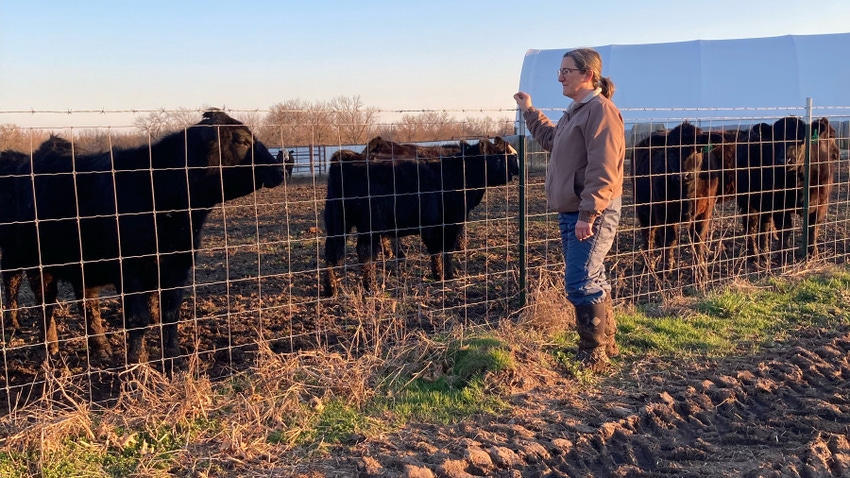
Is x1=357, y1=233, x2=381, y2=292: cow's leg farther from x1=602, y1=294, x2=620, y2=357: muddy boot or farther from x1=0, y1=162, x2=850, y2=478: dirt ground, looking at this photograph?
x1=602, y1=294, x2=620, y2=357: muddy boot

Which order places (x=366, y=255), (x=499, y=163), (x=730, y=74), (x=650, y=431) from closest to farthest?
(x=650, y=431) → (x=366, y=255) → (x=499, y=163) → (x=730, y=74)

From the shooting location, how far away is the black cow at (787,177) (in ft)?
31.1


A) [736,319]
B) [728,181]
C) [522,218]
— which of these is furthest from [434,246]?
Result: [728,181]

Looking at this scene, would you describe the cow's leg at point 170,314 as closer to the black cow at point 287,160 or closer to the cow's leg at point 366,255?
the black cow at point 287,160

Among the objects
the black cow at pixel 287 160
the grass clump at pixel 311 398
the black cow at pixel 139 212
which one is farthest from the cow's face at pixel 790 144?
the black cow at pixel 139 212

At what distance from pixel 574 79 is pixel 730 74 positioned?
27980 mm

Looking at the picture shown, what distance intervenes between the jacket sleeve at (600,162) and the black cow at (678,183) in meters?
4.75

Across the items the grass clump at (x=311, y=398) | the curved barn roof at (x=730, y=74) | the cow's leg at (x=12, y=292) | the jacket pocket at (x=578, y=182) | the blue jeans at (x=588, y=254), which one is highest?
the curved barn roof at (x=730, y=74)

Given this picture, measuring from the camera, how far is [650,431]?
420 cm

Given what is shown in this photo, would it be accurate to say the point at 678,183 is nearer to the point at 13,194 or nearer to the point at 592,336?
the point at 592,336

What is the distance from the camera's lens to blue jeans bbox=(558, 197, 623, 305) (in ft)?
15.8

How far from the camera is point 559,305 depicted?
614 cm

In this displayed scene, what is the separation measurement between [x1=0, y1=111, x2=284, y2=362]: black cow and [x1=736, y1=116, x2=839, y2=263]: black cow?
264 inches

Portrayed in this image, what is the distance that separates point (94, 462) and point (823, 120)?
32.4ft
